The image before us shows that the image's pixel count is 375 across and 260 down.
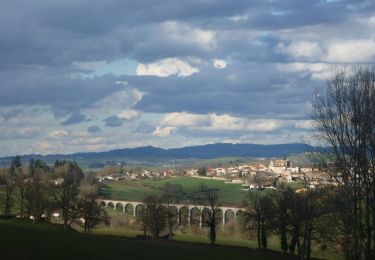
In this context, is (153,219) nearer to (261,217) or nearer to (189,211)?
(261,217)

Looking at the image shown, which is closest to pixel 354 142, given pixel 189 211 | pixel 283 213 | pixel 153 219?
pixel 283 213

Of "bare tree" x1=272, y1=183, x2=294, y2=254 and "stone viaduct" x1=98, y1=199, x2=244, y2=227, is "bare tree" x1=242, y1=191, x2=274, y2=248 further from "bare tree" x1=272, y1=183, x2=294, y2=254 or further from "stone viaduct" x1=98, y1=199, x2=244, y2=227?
"stone viaduct" x1=98, y1=199, x2=244, y2=227

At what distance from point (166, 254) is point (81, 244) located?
935 centimetres

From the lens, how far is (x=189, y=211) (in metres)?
143

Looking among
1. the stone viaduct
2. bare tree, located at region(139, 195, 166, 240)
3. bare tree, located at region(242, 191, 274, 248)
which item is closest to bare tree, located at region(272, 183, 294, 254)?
bare tree, located at region(242, 191, 274, 248)

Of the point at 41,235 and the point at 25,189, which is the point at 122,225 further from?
the point at 41,235

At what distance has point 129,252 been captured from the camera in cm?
5022

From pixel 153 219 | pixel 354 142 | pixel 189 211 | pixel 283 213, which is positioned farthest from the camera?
pixel 189 211

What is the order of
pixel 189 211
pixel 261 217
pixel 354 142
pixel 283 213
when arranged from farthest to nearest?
pixel 189 211 < pixel 261 217 < pixel 283 213 < pixel 354 142

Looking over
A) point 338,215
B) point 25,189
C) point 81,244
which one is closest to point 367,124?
point 338,215

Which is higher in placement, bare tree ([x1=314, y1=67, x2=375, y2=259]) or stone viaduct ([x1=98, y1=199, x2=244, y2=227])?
bare tree ([x1=314, y1=67, x2=375, y2=259])

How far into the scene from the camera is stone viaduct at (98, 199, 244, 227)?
411 ft

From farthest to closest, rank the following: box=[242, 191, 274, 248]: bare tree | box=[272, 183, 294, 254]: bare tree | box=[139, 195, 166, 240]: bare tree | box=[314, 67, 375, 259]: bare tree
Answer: box=[139, 195, 166, 240]: bare tree
box=[242, 191, 274, 248]: bare tree
box=[272, 183, 294, 254]: bare tree
box=[314, 67, 375, 259]: bare tree

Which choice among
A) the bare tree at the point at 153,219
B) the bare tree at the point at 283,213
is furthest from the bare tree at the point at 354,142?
A: the bare tree at the point at 153,219
